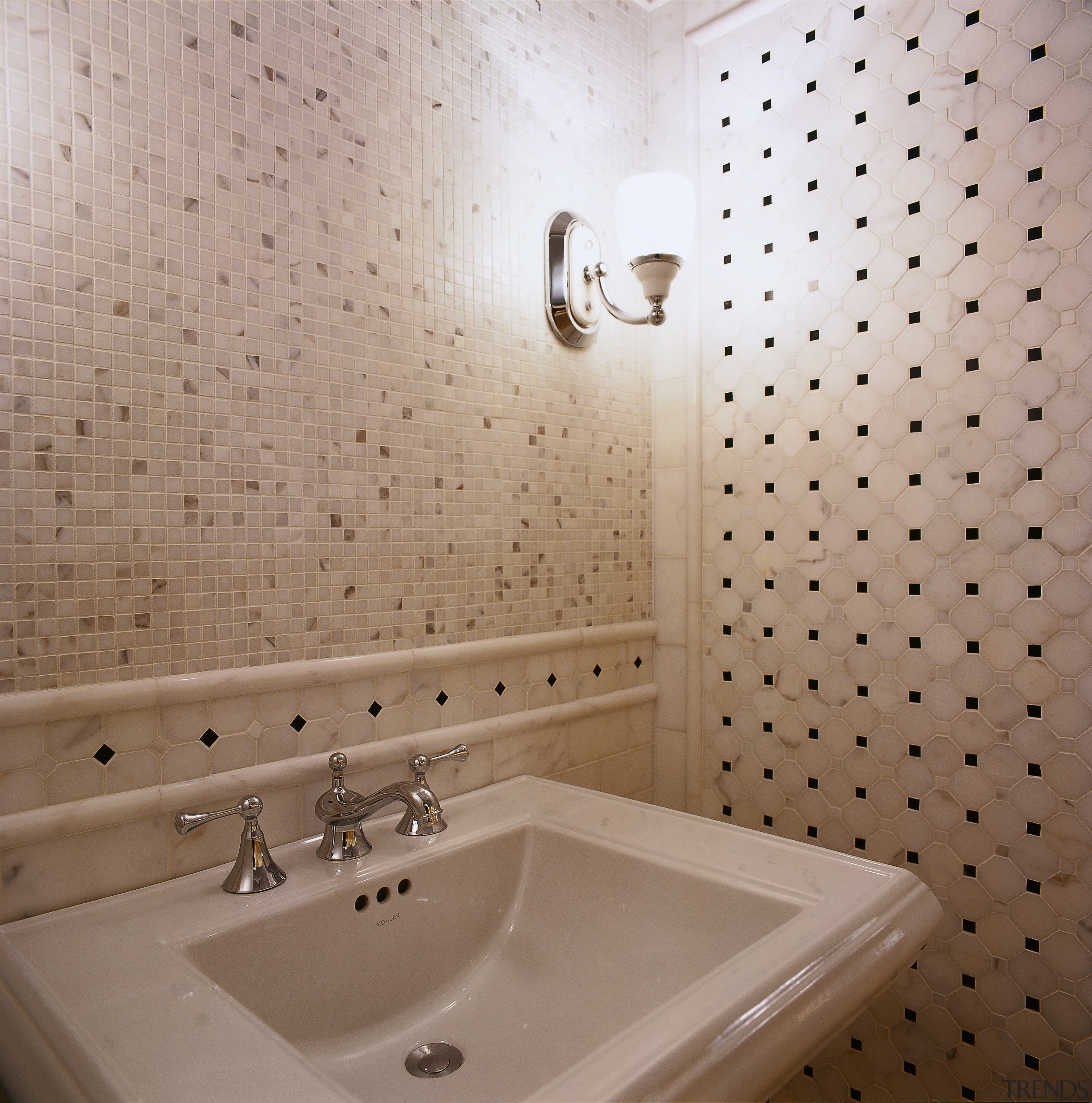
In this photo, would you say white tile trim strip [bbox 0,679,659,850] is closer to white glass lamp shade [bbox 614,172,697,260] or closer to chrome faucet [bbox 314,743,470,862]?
chrome faucet [bbox 314,743,470,862]

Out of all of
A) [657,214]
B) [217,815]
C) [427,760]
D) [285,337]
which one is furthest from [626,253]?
[217,815]

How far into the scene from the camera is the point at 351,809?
94 centimetres

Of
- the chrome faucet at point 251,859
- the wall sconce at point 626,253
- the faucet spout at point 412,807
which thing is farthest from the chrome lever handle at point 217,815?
the wall sconce at point 626,253

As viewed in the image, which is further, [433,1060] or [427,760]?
[427,760]

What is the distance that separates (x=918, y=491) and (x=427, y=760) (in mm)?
879

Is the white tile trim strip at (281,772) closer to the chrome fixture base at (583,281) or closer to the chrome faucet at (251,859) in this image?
the chrome faucet at (251,859)

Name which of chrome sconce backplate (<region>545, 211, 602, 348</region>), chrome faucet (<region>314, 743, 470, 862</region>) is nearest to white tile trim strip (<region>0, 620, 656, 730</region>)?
chrome faucet (<region>314, 743, 470, 862</region>)

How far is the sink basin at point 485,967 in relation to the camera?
575 mm

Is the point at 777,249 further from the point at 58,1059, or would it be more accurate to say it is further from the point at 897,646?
the point at 58,1059

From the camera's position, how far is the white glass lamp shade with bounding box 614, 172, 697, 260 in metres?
1.28

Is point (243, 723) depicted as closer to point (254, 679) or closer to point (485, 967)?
point (254, 679)

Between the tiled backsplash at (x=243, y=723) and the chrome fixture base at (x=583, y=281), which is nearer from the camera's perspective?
the tiled backsplash at (x=243, y=723)

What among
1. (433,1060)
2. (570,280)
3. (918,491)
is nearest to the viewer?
(433,1060)

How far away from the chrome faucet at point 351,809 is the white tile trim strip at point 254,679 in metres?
0.13
